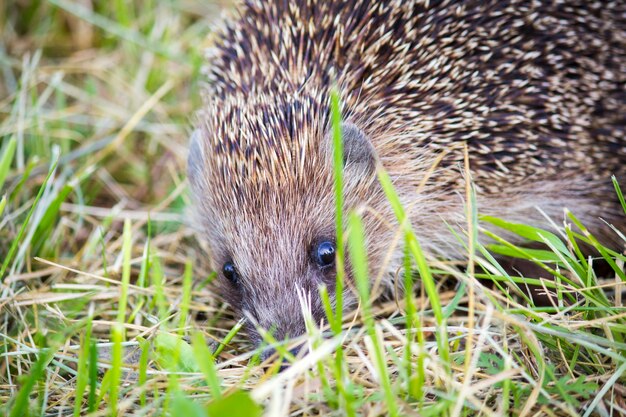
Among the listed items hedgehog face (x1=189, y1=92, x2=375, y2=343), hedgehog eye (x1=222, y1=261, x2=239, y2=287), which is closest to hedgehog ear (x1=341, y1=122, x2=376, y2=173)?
hedgehog face (x1=189, y1=92, x2=375, y2=343)

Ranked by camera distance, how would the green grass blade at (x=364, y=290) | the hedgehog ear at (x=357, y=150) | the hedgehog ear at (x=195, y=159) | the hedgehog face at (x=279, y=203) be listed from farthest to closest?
the hedgehog ear at (x=195, y=159), the hedgehog ear at (x=357, y=150), the hedgehog face at (x=279, y=203), the green grass blade at (x=364, y=290)

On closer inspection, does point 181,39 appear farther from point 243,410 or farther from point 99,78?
point 243,410

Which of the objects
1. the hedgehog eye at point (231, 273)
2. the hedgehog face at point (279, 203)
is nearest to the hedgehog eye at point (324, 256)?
the hedgehog face at point (279, 203)

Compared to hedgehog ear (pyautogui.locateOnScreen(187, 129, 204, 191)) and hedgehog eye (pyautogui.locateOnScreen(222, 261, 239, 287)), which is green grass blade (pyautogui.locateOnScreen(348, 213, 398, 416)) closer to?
hedgehog eye (pyautogui.locateOnScreen(222, 261, 239, 287))

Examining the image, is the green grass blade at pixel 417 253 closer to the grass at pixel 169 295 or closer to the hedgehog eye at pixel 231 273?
the grass at pixel 169 295

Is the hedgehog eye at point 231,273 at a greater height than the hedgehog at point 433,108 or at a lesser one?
lesser
